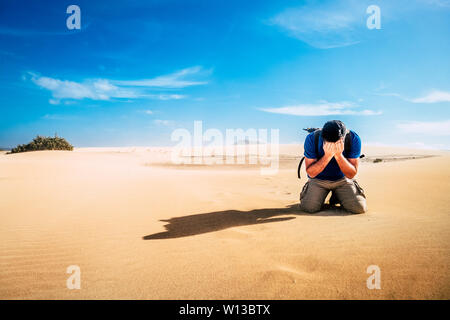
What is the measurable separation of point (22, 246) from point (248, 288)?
109 inches

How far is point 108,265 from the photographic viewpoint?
225 cm

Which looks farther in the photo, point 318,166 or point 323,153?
point 323,153

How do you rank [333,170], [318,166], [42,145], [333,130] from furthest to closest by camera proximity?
[42,145] < [333,170] < [318,166] < [333,130]

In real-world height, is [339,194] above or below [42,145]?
below

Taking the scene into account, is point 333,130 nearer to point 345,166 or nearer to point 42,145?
point 345,166

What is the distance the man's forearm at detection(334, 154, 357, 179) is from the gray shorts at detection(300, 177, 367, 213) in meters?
0.30

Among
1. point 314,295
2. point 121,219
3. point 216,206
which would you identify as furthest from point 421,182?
point 121,219

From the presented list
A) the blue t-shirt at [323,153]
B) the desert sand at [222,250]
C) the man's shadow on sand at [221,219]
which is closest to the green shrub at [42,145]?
the desert sand at [222,250]

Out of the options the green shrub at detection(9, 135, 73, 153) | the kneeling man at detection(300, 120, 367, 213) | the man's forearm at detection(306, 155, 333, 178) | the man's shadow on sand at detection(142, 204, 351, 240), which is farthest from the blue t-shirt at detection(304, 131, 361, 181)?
the green shrub at detection(9, 135, 73, 153)

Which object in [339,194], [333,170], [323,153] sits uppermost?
[323,153]

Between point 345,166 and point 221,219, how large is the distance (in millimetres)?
2089

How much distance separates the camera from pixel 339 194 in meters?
3.97

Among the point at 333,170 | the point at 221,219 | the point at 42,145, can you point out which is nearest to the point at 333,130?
the point at 333,170

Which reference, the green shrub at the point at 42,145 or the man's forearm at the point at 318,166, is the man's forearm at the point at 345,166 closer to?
the man's forearm at the point at 318,166
